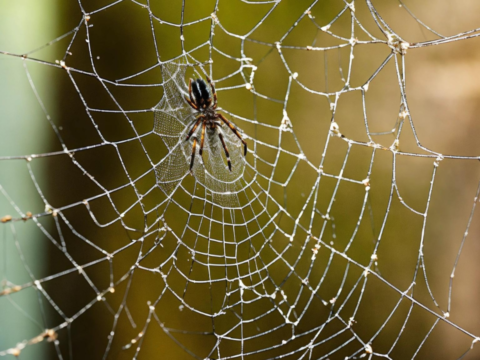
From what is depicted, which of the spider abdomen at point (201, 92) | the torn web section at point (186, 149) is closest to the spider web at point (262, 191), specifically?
the torn web section at point (186, 149)

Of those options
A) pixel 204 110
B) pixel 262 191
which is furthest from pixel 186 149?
pixel 262 191

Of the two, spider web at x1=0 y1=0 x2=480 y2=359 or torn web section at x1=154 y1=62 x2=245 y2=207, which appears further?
spider web at x1=0 y1=0 x2=480 y2=359

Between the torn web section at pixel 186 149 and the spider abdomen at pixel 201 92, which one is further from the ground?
the spider abdomen at pixel 201 92

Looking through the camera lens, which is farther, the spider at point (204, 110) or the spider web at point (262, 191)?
the spider web at point (262, 191)

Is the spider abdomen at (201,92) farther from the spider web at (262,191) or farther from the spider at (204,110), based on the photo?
the spider web at (262,191)

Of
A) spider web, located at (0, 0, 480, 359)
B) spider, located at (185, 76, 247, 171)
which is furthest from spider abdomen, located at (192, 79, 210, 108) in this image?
spider web, located at (0, 0, 480, 359)

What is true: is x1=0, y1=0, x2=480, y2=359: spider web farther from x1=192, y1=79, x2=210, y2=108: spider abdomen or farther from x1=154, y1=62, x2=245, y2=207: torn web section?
x1=192, y1=79, x2=210, y2=108: spider abdomen

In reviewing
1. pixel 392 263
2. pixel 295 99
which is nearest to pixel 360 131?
pixel 295 99

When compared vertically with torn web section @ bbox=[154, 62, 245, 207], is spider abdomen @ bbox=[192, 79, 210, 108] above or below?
above
